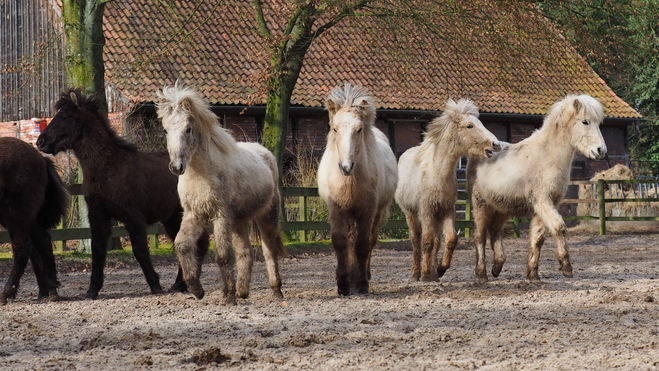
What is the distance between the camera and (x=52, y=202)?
963 cm

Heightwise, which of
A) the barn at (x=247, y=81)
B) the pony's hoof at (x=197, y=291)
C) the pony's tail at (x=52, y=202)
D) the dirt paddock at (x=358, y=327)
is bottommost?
the dirt paddock at (x=358, y=327)

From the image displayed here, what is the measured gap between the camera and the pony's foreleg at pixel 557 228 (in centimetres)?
947

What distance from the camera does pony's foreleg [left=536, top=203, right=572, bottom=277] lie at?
31.1ft

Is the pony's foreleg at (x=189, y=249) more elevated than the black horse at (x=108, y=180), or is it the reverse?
the black horse at (x=108, y=180)

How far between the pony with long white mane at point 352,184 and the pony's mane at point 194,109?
114cm

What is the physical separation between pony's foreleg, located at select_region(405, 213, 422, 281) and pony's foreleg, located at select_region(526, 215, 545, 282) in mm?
1410

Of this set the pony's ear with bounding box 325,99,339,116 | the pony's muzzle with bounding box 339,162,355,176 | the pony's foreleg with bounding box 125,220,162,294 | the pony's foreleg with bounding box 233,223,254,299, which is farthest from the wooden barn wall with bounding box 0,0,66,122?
the pony's muzzle with bounding box 339,162,355,176

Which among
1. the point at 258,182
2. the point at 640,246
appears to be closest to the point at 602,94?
the point at 640,246

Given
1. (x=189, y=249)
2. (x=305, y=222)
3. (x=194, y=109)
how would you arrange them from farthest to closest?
(x=305, y=222), (x=194, y=109), (x=189, y=249)

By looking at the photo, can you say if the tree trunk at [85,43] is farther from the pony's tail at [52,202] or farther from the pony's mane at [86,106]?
the pony's tail at [52,202]

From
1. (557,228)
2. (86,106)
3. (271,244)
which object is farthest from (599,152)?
(86,106)

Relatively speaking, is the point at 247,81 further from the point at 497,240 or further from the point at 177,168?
the point at 177,168

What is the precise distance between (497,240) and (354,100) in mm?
2982

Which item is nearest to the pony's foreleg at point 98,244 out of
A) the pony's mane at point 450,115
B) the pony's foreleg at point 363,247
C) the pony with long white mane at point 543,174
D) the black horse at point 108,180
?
the black horse at point 108,180
